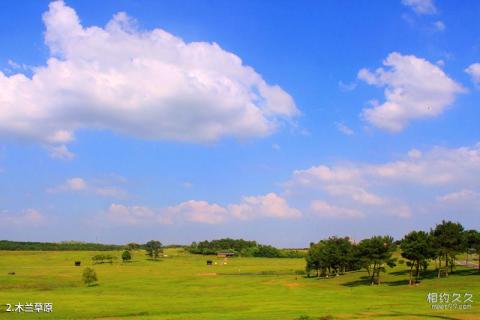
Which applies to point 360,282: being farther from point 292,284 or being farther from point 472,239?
point 472,239

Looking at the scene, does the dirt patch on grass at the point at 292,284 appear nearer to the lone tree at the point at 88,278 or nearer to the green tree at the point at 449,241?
the green tree at the point at 449,241

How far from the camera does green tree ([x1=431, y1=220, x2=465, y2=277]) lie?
333 feet

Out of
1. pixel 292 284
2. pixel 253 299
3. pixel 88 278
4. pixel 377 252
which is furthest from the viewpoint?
pixel 88 278

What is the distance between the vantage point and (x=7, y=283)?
122562 millimetres

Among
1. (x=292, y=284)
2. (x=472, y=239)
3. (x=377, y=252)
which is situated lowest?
(x=292, y=284)

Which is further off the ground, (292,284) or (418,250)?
(418,250)

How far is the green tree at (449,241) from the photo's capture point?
333 ft

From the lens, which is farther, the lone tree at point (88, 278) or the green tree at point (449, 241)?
the lone tree at point (88, 278)

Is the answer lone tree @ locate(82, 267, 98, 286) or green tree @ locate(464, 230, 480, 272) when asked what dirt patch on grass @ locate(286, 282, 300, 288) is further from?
lone tree @ locate(82, 267, 98, 286)

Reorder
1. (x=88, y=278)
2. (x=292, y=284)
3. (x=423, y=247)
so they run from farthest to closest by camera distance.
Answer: (x=88, y=278), (x=292, y=284), (x=423, y=247)

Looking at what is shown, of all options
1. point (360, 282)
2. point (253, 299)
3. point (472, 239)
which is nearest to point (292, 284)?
Result: point (360, 282)

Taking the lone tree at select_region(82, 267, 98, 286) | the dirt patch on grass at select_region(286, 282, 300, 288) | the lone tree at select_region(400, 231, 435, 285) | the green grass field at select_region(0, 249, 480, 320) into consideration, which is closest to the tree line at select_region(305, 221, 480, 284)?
the lone tree at select_region(400, 231, 435, 285)

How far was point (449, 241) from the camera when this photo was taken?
10244 centimetres

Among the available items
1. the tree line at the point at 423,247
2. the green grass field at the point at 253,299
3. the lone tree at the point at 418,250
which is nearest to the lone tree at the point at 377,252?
the tree line at the point at 423,247
